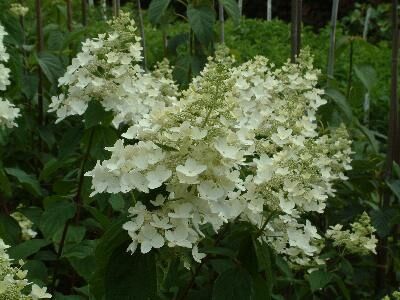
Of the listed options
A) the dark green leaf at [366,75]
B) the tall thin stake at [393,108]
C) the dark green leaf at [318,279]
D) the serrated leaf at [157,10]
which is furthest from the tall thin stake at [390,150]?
the serrated leaf at [157,10]

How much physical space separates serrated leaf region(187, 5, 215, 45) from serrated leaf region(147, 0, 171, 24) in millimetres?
111

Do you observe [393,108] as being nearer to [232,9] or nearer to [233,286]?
[232,9]

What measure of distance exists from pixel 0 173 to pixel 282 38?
170 inches

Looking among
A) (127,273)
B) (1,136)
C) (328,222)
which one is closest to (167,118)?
(127,273)

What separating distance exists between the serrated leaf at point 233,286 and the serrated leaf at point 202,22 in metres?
1.39

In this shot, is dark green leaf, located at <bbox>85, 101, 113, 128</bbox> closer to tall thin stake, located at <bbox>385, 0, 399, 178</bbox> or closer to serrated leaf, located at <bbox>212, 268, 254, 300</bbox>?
serrated leaf, located at <bbox>212, 268, 254, 300</bbox>

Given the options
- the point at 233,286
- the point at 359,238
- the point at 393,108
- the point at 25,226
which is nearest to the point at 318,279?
the point at 359,238

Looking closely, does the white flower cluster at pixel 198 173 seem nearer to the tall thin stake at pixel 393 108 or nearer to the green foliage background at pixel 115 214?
the green foliage background at pixel 115 214

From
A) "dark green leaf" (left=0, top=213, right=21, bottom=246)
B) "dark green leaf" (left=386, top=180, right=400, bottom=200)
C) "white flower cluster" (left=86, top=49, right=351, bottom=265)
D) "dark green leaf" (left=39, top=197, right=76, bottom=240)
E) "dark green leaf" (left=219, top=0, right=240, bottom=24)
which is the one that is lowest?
"dark green leaf" (left=386, top=180, right=400, bottom=200)

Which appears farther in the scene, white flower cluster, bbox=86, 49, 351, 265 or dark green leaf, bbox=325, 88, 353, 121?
dark green leaf, bbox=325, 88, 353, 121

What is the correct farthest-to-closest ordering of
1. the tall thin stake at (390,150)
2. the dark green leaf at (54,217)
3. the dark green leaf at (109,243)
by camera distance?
the tall thin stake at (390,150) < the dark green leaf at (54,217) < the dark green leaf at (109,243)

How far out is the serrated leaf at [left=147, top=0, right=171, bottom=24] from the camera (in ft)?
9.63

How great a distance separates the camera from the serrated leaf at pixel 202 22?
2.95 metres

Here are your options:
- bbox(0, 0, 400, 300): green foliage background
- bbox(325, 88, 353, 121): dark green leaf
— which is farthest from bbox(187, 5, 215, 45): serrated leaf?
bbox(325, 88, 353, 121): dark green leaf
